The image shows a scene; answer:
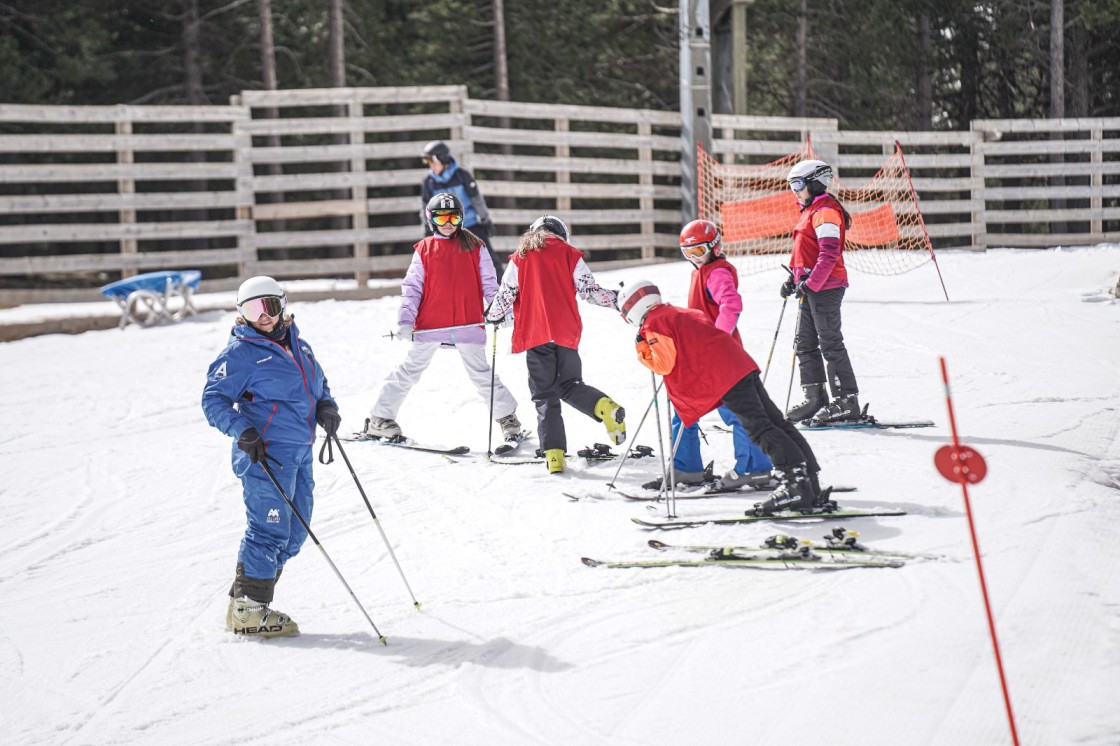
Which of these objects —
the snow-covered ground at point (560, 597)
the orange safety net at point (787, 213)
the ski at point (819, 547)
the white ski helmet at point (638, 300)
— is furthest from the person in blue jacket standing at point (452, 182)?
the ski at point (819, 547)

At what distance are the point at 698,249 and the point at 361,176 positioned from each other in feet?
30.1

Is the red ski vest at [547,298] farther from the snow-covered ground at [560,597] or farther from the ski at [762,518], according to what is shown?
the ski at [762,518]

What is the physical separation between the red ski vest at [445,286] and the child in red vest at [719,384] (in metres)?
2.47

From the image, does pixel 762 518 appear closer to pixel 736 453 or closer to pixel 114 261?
pixel 736 453

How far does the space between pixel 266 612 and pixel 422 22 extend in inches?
688

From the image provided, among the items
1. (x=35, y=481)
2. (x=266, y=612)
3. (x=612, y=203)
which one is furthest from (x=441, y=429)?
(x=612, y=203)

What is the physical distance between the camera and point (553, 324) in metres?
7.26

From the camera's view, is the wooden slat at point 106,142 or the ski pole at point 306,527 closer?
the ski pole at point 306,527

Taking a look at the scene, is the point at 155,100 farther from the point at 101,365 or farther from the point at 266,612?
the point at 266,612

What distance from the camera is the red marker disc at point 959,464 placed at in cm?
368

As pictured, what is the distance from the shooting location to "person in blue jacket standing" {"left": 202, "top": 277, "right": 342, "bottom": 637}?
500cm

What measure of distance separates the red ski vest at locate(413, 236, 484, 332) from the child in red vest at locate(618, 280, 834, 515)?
2.47m

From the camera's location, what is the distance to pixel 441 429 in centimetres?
899

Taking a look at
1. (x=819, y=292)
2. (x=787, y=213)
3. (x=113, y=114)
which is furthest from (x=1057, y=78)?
(x=113, y=114)
